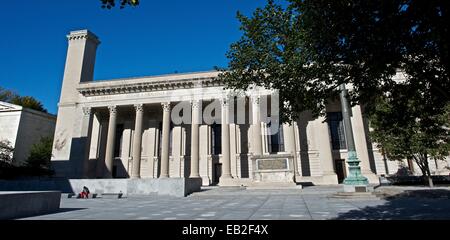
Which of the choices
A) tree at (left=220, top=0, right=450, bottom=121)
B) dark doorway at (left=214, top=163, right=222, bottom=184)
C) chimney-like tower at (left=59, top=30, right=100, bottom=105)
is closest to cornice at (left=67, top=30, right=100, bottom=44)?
chimney-like tower at (left=59, top=30, right=100, bottom=105)

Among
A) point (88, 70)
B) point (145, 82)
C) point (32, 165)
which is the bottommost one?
point (32, 165)

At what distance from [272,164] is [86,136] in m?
21.1

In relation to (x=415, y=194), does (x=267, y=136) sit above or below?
above

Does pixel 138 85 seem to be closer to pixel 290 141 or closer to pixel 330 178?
pixel 290 141

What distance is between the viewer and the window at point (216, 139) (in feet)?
95.3

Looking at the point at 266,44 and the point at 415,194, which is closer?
the point at 266,44

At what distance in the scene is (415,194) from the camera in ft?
38.0

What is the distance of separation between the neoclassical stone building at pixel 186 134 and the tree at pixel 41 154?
5.15 feet

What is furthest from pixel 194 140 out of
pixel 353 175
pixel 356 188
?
pixel 356 188

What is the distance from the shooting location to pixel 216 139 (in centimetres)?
2938
